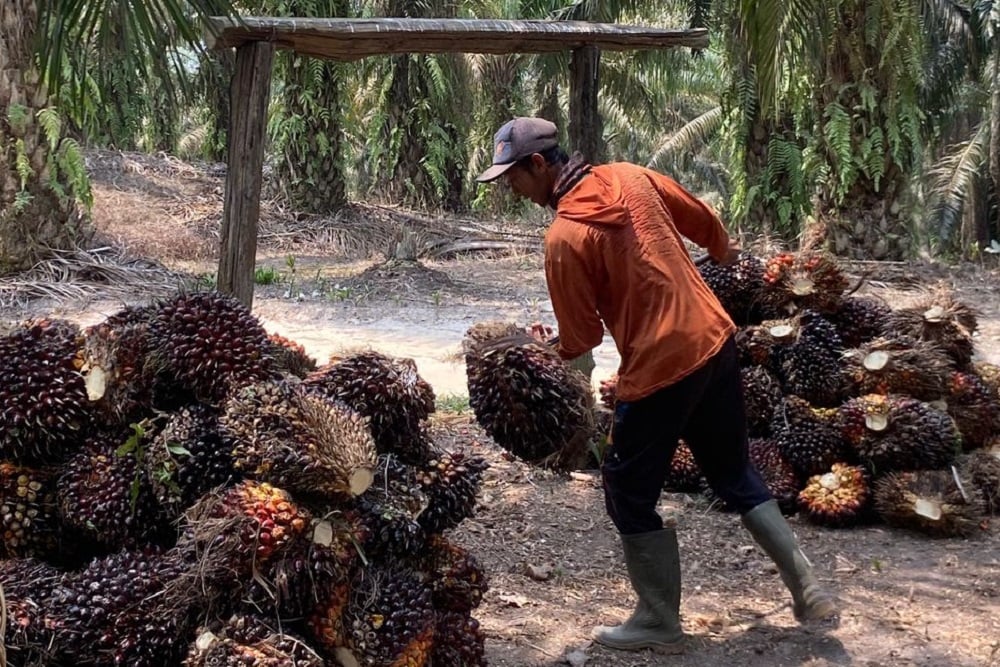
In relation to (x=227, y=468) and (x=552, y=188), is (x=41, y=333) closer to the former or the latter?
(x=227, y=468)

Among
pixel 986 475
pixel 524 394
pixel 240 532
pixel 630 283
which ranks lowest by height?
pixel 986 475

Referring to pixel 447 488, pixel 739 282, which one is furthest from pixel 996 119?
pixel 447 488

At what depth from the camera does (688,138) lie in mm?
28109

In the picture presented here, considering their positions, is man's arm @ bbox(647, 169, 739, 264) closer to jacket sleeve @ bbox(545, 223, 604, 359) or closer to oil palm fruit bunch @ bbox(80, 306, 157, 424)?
jacket sleeve @ bbox(545, 223, 604, 359)

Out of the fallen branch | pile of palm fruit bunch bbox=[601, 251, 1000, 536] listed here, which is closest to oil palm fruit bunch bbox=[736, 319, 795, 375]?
pile of palm fruit bunch bbox=[601, 251, 1000, 536]

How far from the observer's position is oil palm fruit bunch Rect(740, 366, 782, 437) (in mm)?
4969

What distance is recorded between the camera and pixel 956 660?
11.5ft

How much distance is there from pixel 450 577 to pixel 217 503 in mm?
787

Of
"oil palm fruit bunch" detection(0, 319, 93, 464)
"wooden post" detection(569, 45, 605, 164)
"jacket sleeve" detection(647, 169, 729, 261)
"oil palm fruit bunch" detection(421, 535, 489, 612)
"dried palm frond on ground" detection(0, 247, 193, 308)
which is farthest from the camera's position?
"dried palm frond on ground" detection(0, 247, 193, 308)

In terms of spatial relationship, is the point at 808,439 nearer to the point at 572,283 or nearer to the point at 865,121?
the point at 572,283

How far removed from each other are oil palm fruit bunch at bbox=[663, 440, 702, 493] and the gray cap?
230 cm

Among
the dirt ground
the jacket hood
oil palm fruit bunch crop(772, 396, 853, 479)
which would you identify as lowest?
the dirt ground

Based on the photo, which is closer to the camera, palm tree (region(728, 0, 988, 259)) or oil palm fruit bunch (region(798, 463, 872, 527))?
oil palm fruit bunch (region(798, 463, 872, 527))

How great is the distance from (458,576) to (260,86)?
2.54 meters
